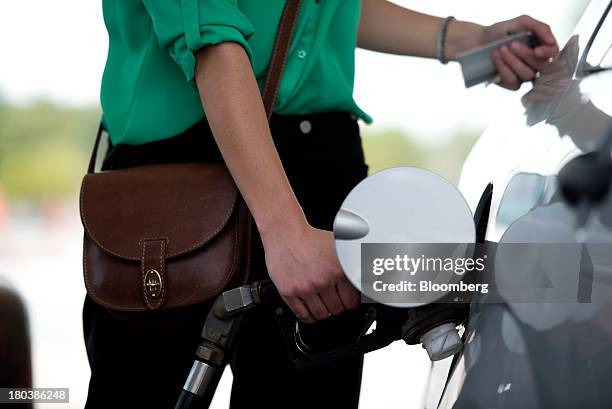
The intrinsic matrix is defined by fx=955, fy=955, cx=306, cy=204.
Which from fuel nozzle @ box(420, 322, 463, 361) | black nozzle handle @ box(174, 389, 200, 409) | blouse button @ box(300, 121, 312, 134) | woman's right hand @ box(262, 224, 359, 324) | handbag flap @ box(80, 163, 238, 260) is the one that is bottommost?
black nozzle handle @ box(174, 389, 200, 409)

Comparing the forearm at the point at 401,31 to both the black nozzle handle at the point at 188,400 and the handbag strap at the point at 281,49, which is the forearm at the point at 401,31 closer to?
the handbag strap at the point at 281,49

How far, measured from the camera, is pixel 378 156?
963 centimetres

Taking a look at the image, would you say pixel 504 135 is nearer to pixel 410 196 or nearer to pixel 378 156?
pixel 410 196

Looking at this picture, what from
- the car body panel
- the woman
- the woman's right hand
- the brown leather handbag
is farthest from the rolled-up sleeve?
the car body panel

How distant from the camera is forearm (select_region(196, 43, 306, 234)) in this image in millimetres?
981

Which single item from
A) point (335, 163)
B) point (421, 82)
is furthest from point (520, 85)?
point (421, 82)

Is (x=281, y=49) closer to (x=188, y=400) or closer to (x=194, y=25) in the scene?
(x=194, y=25)

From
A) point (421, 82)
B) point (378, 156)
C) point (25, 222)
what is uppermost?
point (421, 82)

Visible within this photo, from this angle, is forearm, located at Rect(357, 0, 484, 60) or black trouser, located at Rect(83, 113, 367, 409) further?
forearm, located at Rect(357, 0, 484, 60)

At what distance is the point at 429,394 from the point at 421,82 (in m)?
8.13

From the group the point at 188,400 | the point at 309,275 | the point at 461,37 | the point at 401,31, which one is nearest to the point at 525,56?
the point at 461,37

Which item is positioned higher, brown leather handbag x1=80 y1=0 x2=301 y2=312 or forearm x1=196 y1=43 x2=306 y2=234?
forearm x1=196 y1=43 x2=306 y2=234

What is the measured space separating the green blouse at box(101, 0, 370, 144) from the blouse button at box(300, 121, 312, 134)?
0.02m

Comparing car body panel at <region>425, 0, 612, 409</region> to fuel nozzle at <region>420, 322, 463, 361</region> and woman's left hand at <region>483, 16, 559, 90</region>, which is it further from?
woman's left hand at <region>483, 16, 559, 90</region>
